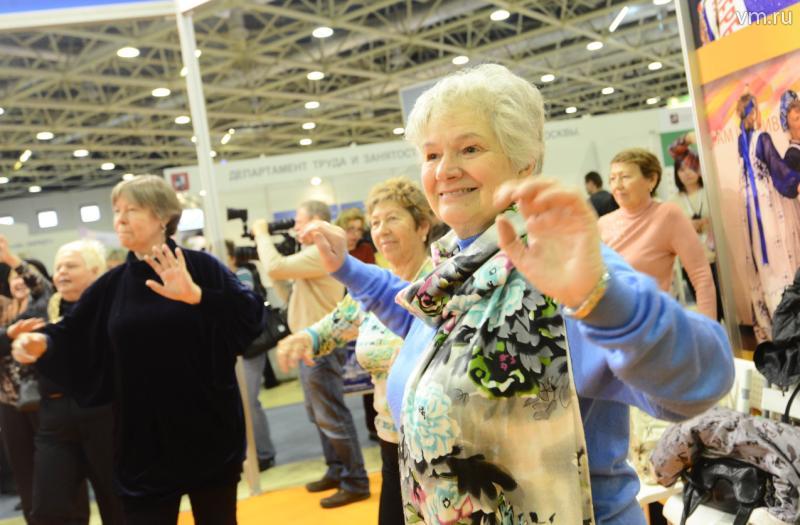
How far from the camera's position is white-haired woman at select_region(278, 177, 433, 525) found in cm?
247

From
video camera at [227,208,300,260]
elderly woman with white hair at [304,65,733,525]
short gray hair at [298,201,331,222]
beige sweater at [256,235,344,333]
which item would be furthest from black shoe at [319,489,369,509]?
elderly woman with white hair at [304,65,733,525]

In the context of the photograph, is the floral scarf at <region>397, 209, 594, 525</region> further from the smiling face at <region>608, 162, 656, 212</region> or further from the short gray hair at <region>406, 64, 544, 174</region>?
the smiling face at <region>608, 162, 656, 212</region>

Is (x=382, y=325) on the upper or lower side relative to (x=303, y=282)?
lower

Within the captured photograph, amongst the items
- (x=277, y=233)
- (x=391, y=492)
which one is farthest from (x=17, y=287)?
(x=391, y=492)

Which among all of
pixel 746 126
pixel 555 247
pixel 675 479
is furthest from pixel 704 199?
pixel 555 247

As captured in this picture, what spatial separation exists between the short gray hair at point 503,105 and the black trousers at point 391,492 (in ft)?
4.62

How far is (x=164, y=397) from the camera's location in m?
2.44

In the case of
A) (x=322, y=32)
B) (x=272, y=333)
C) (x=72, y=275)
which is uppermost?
(x=322, y=32)

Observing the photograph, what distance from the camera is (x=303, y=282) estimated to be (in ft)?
14.2

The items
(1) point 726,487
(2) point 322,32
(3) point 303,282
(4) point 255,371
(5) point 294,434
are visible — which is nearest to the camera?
(1) point 726,487

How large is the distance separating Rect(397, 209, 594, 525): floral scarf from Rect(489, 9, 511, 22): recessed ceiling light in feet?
15.8

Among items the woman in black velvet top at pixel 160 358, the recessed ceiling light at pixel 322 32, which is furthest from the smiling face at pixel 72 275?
the recessed ceiling light at pixel 322 32

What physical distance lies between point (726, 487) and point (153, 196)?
2.10 m

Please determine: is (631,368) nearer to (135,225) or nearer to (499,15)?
(135,225)
